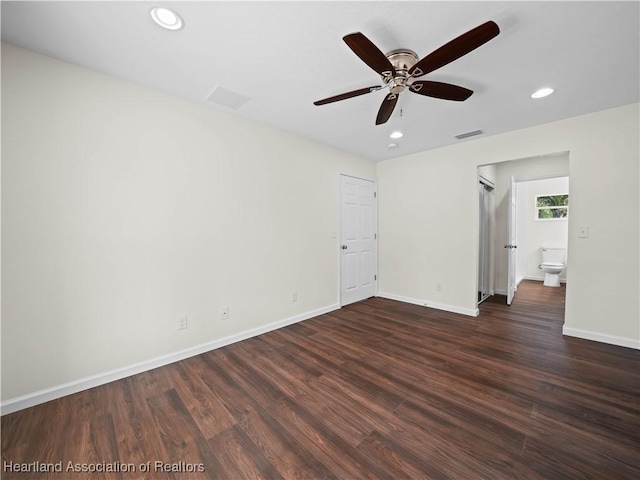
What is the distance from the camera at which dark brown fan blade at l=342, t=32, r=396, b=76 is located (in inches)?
52.6

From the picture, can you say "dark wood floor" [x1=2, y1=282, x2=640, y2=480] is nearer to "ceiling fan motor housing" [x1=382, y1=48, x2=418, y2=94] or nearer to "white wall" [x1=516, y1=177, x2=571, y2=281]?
"ceiling fan motor housing" [x1=382, y1=48, x2=418, y2=94]

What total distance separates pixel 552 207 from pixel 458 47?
6.27 meters

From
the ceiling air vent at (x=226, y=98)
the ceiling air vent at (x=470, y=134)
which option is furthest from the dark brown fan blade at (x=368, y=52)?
the ceiling air vent at (x=470, y=134)

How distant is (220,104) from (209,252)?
1.50 metres

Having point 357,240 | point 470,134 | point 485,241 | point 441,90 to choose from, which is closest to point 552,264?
point 485,241

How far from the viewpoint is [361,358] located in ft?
8.19

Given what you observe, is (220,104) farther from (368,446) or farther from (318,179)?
(368,446)

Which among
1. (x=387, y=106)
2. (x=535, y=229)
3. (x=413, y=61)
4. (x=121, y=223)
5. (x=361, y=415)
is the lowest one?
(x=361, y=415)

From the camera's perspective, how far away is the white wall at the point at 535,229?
5.64 metres

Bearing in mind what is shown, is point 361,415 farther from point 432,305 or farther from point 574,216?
point 574,216

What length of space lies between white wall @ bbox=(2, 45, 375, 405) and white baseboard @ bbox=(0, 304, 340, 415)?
37 mm

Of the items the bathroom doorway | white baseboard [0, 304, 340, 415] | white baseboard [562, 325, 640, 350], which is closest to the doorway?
the bathroom doorway

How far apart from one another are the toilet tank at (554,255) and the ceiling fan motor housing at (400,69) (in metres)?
6.10

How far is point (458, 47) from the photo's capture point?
141 centimetres
